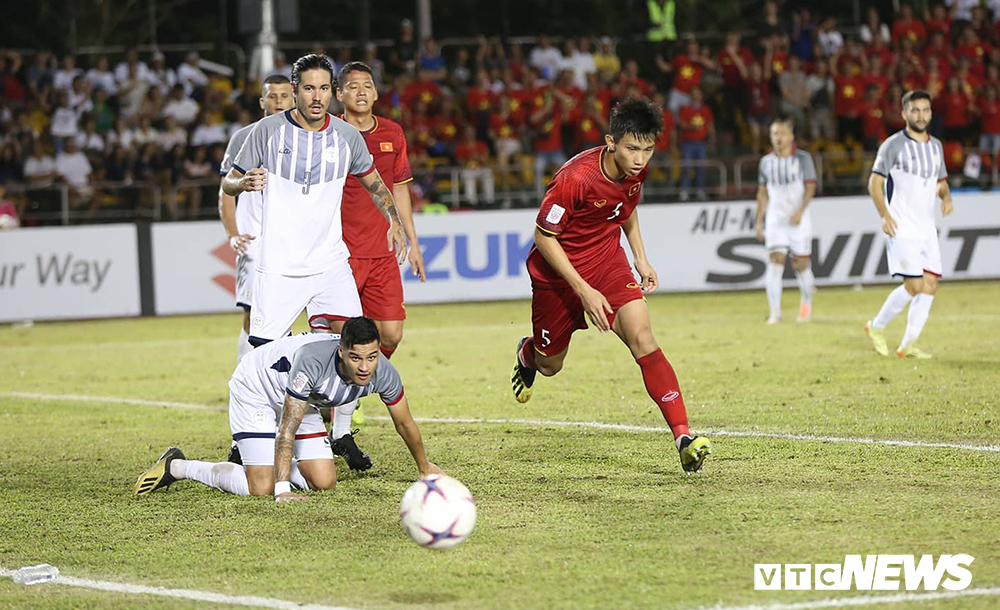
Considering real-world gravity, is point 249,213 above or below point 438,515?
above

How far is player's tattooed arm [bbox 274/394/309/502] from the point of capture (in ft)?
22.7

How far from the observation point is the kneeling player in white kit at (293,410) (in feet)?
22.2

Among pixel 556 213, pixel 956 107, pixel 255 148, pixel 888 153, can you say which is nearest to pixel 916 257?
pixel 888 153

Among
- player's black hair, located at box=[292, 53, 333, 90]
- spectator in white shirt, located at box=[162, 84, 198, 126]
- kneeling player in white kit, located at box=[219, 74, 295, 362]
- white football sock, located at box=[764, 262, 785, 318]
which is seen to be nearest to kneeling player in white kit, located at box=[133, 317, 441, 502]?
kneeling player in white kit, located at box=[219, 74, 295, 362]

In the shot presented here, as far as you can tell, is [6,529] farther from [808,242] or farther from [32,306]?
[32,306]

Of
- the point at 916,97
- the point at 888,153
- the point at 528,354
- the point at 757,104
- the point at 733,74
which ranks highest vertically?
the point at 733,74

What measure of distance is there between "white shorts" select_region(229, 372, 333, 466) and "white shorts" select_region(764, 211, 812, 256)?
9.72 metres

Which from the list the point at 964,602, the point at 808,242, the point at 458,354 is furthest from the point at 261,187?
the point at 808,242

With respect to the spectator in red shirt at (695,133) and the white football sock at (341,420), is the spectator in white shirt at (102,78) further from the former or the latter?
the white football sock at (341,420)

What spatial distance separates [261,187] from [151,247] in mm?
12070

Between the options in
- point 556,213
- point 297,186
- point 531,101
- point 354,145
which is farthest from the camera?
point 531,101

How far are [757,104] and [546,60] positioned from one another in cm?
394

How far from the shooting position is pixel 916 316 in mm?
12188

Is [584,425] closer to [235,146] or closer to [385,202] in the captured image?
[385,202]
